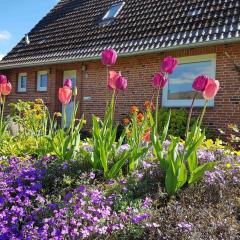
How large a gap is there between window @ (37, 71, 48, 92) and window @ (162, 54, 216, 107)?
6148 millimetres

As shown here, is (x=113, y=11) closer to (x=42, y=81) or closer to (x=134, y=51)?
(x=42, y=81)

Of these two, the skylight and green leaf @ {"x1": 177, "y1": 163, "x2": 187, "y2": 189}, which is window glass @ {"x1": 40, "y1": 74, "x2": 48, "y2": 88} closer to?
the skylight

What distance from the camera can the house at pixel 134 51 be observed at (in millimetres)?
11453

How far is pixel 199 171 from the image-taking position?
13.2 ft

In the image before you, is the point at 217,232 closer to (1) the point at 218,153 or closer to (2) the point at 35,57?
(1) the point at 218,153

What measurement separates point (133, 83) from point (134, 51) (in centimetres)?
111

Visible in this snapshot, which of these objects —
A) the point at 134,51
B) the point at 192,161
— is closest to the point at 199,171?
the point at 192,161

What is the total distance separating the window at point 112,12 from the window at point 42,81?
3.07m

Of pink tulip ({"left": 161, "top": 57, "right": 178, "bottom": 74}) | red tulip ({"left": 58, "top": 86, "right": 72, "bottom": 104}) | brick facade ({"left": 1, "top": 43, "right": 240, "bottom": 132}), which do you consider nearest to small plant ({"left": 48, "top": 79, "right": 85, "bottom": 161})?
red tulip ({"left": 58, "top": 86, "right": 72, "bottom": 104})

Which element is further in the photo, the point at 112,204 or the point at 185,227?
the point at 112,204

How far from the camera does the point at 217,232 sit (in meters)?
3.38

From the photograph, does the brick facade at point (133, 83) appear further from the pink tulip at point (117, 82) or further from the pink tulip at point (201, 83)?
the pink tulip at point (201, 83)

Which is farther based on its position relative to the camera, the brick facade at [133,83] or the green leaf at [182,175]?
the brick facade at [133,83]

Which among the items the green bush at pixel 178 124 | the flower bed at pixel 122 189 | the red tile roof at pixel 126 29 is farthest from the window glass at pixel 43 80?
the flower bed at pixel 122 189
